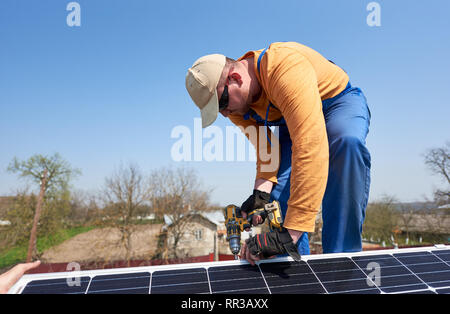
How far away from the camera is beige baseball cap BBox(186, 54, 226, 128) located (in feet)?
7.70

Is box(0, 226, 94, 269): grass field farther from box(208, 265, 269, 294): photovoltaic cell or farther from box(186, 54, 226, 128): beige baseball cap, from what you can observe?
box(208, 265, 269, 294): photovoltaic cell

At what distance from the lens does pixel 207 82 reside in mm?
2348

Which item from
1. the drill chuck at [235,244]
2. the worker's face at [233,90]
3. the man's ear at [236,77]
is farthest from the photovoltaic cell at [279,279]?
the man's ear at [236,77]

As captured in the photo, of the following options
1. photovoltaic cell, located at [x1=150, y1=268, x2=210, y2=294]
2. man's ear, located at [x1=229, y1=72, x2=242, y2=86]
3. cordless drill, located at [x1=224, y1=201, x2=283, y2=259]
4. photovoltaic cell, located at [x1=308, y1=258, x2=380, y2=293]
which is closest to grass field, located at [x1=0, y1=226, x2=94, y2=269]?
cordless drill, located at [x1=224, y1=201, x2=283, y2=259]

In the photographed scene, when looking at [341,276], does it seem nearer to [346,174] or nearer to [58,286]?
[346,174]

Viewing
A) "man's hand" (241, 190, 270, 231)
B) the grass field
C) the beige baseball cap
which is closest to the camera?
the beige baseball cap

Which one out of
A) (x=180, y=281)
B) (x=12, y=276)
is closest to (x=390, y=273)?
(x=180, y=281)

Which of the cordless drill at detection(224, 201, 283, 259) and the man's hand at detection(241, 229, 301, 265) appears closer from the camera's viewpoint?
the man's hand at detection(241, 229, 301, 265)

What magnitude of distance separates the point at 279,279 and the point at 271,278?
5cm

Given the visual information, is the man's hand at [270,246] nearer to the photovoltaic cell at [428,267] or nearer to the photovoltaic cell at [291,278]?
the photovoltaic cell at [291,278]

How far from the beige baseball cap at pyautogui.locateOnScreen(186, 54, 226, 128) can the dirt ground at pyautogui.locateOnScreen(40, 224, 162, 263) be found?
29.6 m

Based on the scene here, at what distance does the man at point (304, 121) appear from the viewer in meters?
1.81
